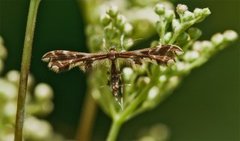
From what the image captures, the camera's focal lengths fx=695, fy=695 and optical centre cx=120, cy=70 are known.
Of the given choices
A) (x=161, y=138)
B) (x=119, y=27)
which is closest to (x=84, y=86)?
(x=161, y=138)

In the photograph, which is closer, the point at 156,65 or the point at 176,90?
the point at 156,65

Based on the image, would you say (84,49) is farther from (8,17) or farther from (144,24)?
(144,24)

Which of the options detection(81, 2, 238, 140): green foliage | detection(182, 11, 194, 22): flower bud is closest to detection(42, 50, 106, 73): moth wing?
detection(81, 2, 238, 140): green foliage

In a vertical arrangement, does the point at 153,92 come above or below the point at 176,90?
below

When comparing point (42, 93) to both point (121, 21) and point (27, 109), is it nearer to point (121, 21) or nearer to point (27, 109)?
point (27, 109)

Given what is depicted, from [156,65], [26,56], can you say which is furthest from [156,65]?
[26,56]

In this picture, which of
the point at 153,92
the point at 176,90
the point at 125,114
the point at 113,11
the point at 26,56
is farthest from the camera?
the point at 176,90

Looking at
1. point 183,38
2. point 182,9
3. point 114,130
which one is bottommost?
point 114,130

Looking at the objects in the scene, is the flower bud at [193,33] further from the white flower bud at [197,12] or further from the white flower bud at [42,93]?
the white flower bud at [42,93]
